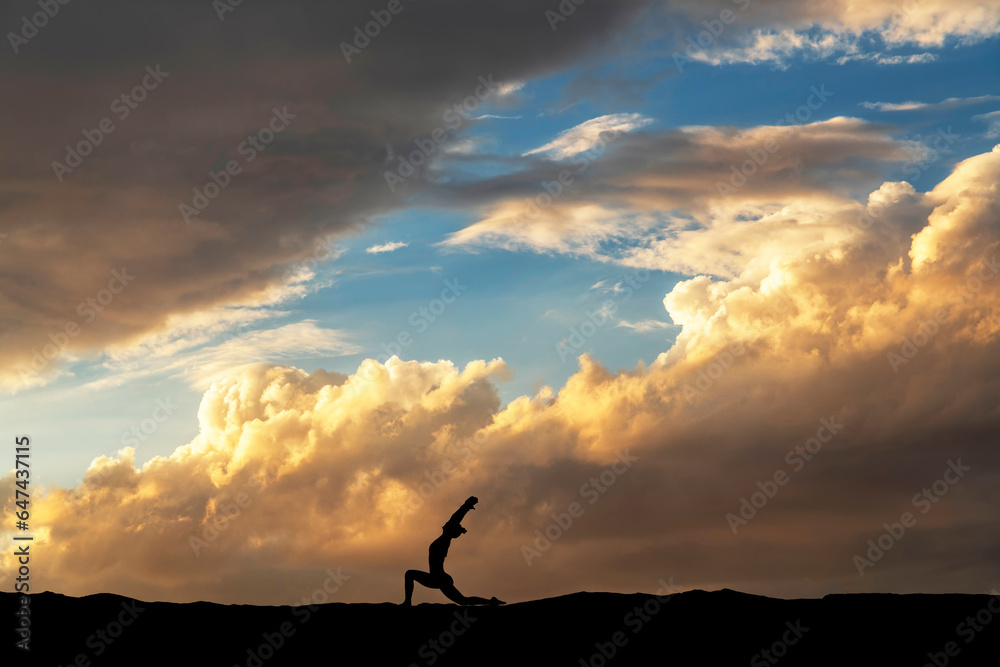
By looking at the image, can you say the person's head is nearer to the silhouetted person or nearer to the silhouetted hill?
the silhouetted person

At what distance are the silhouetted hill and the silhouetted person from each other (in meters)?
1.14

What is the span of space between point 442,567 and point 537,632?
2898 mm

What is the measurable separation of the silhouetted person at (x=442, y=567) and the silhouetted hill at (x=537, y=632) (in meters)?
1.14

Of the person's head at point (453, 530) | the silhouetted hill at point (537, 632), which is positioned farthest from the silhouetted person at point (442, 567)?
the silhouetted hill at point (537, 632)

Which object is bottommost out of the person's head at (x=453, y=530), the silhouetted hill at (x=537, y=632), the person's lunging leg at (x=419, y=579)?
the silhouetted hill at (x=537, y=632)

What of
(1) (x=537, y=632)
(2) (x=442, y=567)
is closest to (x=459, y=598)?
(2) (x=442, y=567)

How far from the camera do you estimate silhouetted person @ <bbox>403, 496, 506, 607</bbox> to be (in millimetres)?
15062

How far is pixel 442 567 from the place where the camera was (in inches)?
601

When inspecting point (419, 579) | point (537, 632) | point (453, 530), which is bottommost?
point (537, 632)

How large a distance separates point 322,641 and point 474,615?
243 cm

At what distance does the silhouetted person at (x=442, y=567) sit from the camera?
49.4 ft

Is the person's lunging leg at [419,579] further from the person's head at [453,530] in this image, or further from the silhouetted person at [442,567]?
the person's head at [453,530]

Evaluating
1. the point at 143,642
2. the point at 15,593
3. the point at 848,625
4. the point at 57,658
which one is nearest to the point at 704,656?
the point at 848,625

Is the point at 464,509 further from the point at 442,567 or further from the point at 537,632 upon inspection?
the point at 537,632
